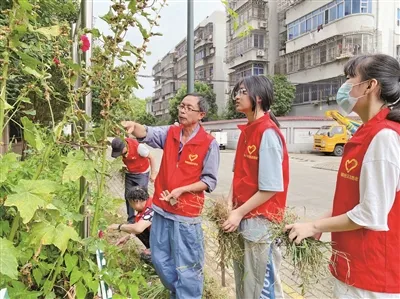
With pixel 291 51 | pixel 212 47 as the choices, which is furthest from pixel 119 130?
pixel 212 47

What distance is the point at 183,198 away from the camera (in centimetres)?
256

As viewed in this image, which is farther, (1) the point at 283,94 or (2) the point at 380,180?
(1) the point at 283,94

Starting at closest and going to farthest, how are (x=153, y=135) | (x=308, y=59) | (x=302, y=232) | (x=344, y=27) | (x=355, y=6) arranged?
(x=302, y=232) → (x=153, y=135) → (x=355, y=6) → (x=344, y=27) → (x=308, y=59)

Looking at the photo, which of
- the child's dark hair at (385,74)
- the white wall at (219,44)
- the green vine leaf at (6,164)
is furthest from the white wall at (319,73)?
the green vine leaf at (6,164)

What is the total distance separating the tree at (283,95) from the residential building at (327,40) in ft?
3.34

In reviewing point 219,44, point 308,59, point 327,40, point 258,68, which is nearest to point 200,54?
point 219,44

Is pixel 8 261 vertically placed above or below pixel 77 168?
below

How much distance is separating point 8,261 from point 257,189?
52.5 inches

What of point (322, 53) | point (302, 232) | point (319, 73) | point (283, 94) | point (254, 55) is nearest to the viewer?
point (302, 232)

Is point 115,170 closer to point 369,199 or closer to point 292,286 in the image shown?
point 369,199

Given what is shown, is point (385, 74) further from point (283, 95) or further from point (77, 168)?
point (283, 95)

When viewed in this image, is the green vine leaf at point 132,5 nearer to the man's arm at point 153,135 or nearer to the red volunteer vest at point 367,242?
the red volunteer vest at point 367,242

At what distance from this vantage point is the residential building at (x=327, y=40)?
24266 millimetres

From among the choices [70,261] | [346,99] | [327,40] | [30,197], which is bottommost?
[70,261]
